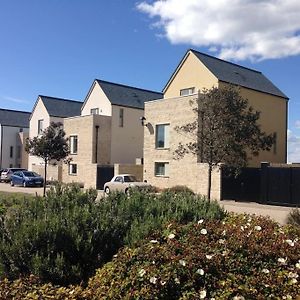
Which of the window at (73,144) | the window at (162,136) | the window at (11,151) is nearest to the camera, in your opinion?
the window at (162,136)

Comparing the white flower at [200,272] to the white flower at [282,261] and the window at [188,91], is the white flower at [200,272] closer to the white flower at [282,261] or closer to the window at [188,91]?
the white flower at [282,261]

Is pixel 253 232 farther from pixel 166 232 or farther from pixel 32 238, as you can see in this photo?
pixel 32 238

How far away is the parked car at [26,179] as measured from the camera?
42625 millimetres

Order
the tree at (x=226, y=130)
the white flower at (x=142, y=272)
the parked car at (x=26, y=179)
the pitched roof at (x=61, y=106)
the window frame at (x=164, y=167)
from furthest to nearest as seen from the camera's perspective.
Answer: the pitched roof at (x=61, y=106) < the parked car at (x=26, y=179) < the window frame at (x=164, y=167) < the tree at (x=226, y=130) < the white flower at (x=142, y=272)

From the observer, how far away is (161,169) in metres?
35.5

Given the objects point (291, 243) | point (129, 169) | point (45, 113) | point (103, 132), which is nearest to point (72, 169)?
point (103, 132)

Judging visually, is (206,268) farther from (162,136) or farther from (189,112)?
(162,136)

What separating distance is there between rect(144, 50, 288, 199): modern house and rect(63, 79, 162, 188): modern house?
6.68 meters

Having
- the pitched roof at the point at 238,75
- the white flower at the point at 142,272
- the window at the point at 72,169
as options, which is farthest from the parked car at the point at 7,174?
the white flower at the point at 142,272

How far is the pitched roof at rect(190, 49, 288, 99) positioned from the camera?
35938 mm

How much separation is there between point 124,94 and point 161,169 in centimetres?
1428

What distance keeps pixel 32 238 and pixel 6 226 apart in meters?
0.81

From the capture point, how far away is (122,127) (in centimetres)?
4466

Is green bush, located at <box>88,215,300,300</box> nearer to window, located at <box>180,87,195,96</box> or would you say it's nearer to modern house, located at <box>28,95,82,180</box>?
window, located at <box>180,87,195,96</box>
